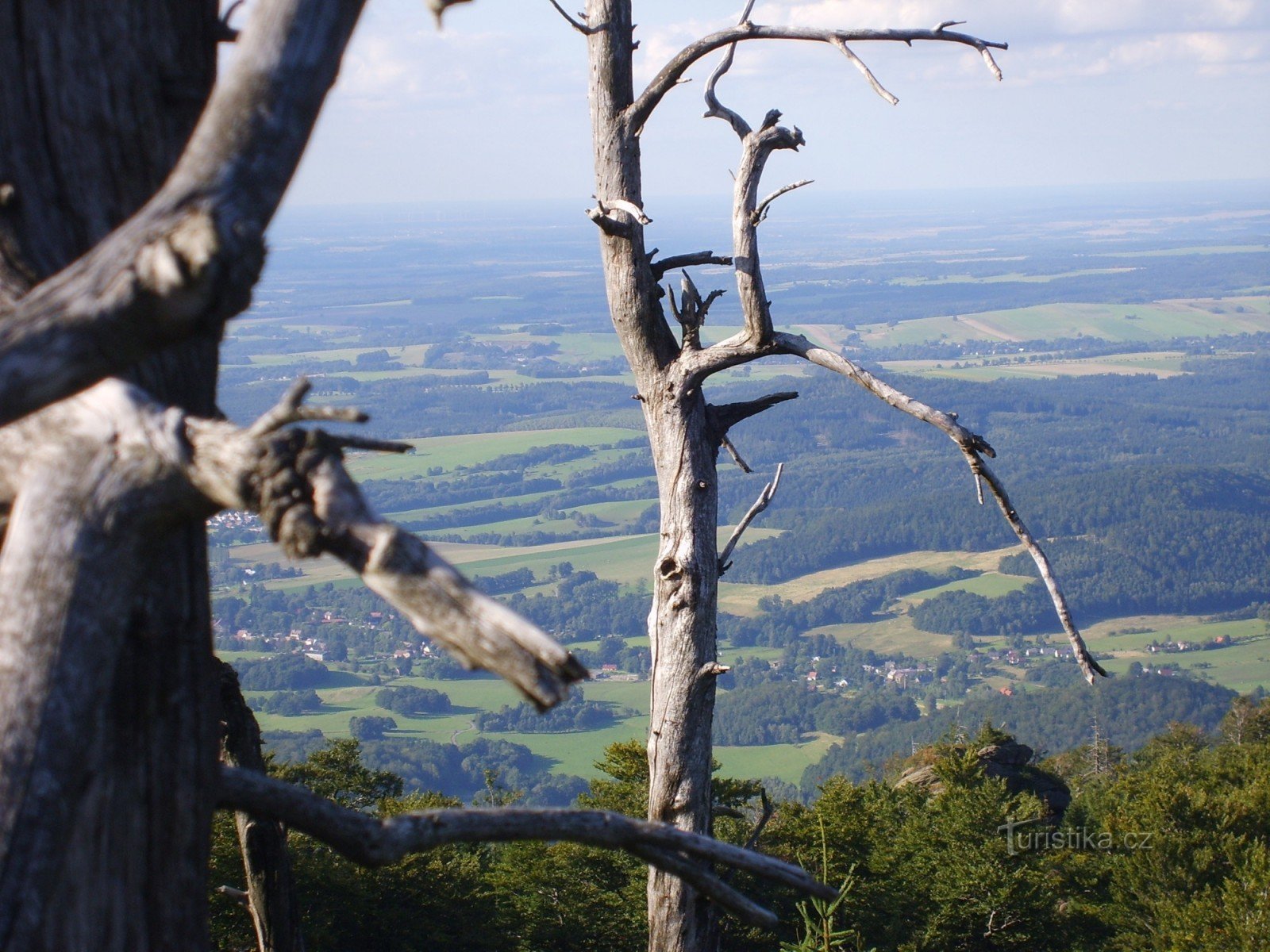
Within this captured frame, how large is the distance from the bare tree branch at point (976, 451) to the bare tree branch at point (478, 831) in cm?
174

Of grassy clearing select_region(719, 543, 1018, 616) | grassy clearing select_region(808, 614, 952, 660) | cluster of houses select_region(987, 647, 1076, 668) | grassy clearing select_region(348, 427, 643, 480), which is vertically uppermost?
grassy clearing select_region(348, 427, 643, 480)

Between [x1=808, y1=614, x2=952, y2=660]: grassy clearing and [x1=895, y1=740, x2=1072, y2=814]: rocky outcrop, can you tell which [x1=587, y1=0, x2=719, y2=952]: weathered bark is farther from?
[x1=808, y1=614, x2=952, y2=660]: grassy clearing

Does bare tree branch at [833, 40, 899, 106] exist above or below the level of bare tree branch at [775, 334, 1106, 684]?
above

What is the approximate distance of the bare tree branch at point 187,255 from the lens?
1.59m

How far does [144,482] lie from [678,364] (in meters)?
3.67

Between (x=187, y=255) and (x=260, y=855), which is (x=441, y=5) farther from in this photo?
(x=260, y=855)

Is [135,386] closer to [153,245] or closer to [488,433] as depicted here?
[153,245]

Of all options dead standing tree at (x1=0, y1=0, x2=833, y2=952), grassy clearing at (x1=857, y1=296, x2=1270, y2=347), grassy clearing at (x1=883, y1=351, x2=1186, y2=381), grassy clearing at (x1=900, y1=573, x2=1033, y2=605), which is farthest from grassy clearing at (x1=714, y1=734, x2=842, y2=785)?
grassy clearing at (x1=857, y1=296, x2=1270, y2=347)

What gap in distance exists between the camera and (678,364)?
5.25m

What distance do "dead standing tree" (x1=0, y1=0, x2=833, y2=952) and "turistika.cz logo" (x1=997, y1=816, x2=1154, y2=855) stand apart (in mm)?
18425

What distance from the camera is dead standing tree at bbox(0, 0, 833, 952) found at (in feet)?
5.23

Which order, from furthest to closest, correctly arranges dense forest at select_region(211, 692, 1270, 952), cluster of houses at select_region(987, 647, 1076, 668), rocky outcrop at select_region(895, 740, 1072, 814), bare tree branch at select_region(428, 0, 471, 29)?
cluster of houses at select_region(987, 647, 1076, 668) < rocky outcrop at select_region(895, 740, 1072, 814) < dense forest at select_region(211, 692, 1270, 952) < bare tree branch at select_region(428, 0, 471, 29)

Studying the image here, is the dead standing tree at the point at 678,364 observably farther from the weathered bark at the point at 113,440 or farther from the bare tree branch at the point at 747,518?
the weathered bark at the point at 113,440

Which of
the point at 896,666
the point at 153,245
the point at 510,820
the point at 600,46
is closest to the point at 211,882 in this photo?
the point at 600,46
